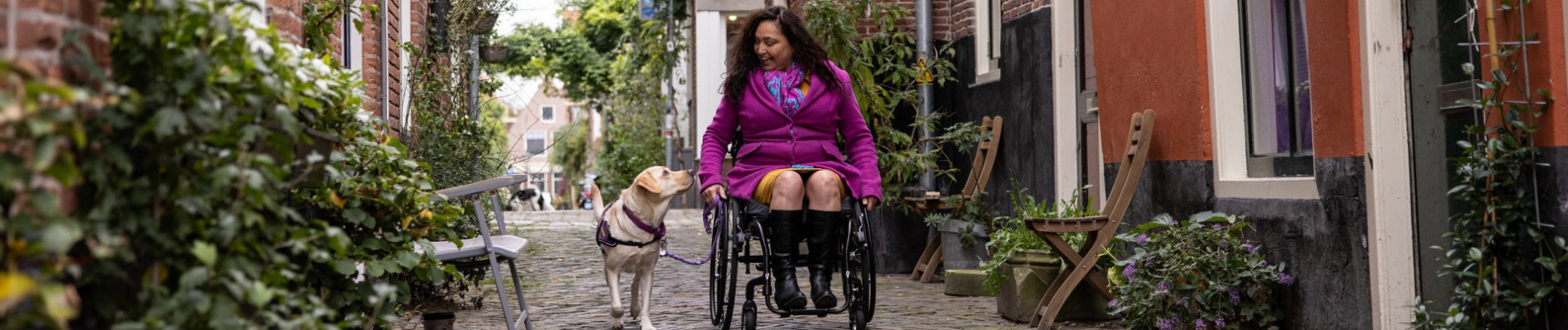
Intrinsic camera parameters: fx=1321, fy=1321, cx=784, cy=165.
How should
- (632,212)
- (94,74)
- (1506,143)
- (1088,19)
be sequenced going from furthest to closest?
(1088,19) < (632,212) < (1506,143) < (94,74)

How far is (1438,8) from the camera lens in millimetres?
4016

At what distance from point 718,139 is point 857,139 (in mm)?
568

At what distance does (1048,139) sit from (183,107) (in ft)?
20.4

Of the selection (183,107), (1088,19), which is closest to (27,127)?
(183,107)

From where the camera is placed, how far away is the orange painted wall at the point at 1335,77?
445 centimetres

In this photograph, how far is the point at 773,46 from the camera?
5238 millimetres

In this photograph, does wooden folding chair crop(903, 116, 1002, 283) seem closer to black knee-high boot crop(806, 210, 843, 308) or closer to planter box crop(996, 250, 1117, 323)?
planter box crop(996, 250, 1117, 323)

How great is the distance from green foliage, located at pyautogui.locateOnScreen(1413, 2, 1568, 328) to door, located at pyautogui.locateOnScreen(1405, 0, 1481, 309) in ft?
0.62

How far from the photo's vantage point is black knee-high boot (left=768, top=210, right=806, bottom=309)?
16.3ft

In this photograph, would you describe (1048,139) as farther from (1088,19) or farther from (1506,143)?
(1506,143)

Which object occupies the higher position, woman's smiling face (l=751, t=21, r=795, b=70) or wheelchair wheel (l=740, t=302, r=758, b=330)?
woman's smiling face (l=751, t=21, r=795, b=70)

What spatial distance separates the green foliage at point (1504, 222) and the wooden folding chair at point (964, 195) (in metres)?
4.23

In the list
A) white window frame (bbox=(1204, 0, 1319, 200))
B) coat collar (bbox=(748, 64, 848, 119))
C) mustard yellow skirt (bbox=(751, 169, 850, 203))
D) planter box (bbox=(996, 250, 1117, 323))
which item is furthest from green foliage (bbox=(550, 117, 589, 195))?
mustard yellow skirt (bbox=(751, 169, 850, 203))

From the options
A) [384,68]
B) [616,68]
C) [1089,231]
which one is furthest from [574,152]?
[1089,231]
